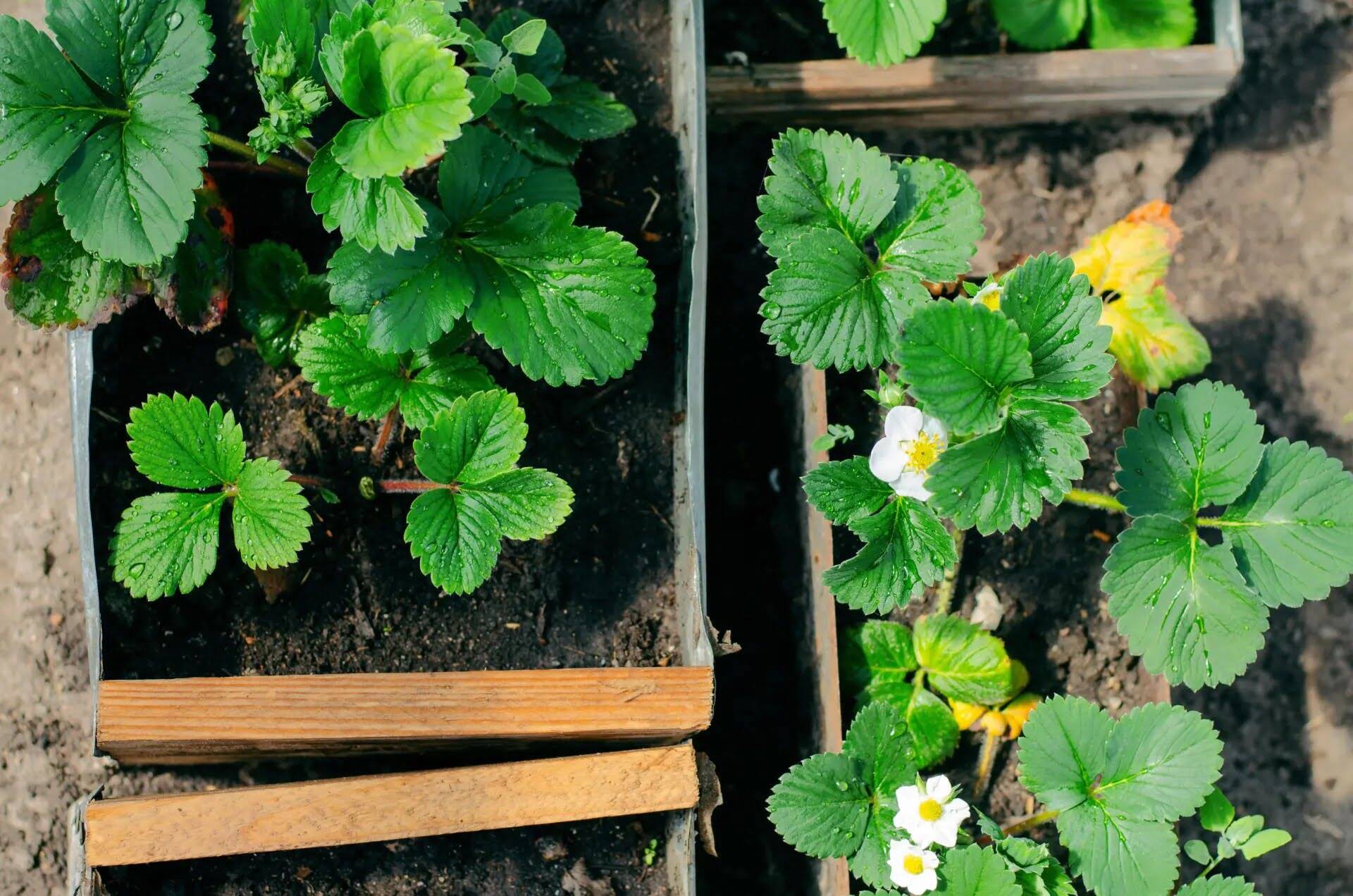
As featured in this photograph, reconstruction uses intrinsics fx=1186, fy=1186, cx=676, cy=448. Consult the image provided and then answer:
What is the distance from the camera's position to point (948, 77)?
1987 millimetres

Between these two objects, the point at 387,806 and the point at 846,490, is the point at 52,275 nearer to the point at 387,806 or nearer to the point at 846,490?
the point at 387,806

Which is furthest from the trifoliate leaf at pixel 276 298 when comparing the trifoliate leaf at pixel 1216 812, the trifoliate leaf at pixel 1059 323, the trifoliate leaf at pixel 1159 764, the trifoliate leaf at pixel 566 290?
the trifoliate leaf at pixel 1216 812

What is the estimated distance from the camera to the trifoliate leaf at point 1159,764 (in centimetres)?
157

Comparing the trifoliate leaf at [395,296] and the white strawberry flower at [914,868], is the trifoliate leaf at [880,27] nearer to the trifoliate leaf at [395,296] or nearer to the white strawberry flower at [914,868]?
the trifoliate leaf at [395,296]

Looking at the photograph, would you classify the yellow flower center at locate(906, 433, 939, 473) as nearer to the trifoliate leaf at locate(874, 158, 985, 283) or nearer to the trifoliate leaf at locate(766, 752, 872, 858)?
the trifoliate leaf at locate(874, 158, 985, 283)

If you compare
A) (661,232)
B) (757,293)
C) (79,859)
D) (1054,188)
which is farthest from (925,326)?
(79,859)

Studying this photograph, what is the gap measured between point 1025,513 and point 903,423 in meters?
0.19

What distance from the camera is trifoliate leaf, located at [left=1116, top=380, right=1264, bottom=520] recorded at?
5.02ft

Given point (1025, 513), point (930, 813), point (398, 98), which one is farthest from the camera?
point (930, 813)

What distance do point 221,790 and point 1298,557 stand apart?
146 centimetres

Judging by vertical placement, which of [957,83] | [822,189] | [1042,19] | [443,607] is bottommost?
[443,607]

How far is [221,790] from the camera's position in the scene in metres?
1.60

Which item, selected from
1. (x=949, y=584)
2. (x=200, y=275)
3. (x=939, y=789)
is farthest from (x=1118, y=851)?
(x=200, y=275)

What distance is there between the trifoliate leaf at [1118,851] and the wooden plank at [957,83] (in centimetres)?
117
